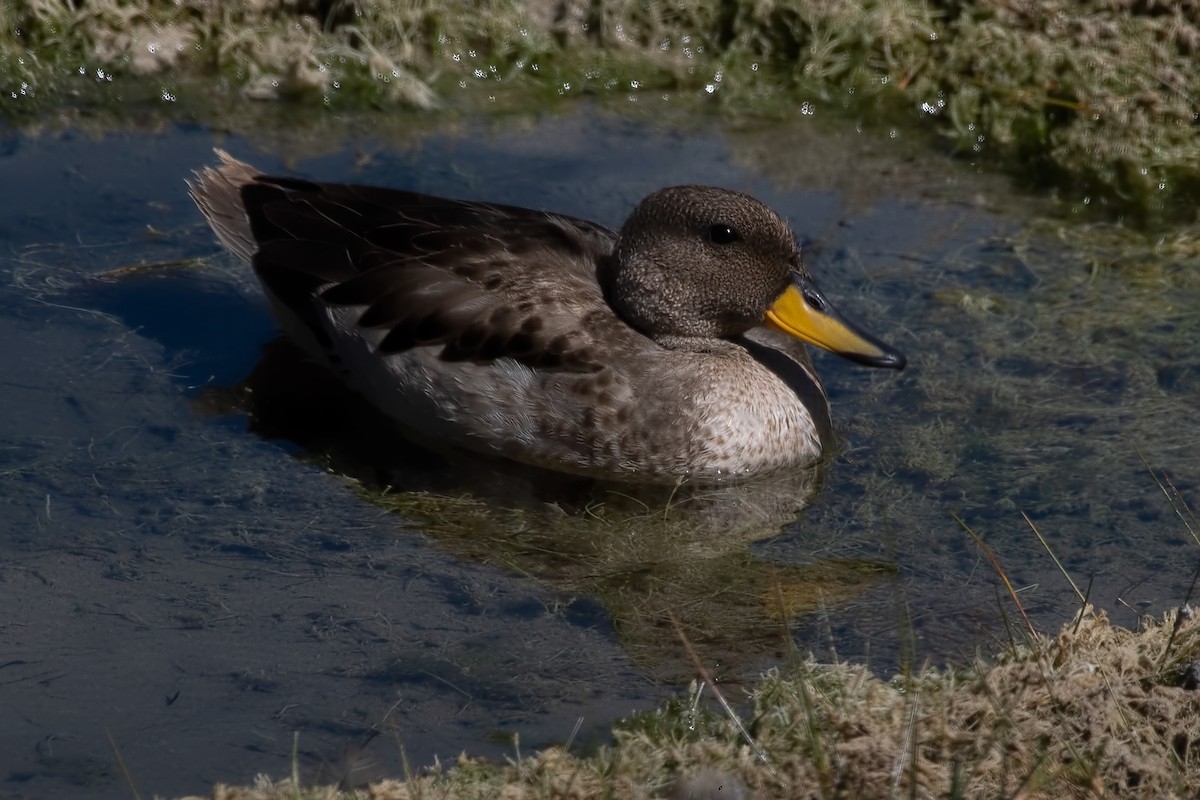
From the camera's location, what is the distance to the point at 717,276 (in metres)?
6.33

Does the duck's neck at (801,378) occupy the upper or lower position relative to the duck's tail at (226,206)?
lower

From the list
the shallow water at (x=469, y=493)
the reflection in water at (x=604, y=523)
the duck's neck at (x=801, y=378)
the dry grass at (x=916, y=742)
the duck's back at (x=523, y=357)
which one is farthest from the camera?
the duck's neck at (x=801, y=378)

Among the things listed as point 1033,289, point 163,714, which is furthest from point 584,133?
point 163,714

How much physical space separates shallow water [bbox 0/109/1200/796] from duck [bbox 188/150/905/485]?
22 centimetres

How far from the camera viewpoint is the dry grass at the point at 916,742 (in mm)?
4035

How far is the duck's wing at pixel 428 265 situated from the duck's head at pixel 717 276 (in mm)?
188

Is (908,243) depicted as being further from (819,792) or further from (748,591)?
(819,792)

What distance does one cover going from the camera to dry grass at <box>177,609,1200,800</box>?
159 inches

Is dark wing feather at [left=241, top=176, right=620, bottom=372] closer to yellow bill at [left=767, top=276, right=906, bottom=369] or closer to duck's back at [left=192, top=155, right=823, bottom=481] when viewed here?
duck's back at [left=192, top=155, right=823, bottom=481]

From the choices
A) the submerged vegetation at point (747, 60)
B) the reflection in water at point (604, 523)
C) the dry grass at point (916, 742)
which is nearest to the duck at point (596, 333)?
the reflection in water at point (604, 523)

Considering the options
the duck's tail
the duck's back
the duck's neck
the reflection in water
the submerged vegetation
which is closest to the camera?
the reflection in water

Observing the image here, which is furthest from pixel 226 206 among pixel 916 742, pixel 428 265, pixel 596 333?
pixel 916 742

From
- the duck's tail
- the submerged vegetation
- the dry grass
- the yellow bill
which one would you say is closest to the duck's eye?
the yellow bill

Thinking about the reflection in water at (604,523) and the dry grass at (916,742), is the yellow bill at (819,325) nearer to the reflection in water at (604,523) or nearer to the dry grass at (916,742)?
the reflection in water at (604,523)
